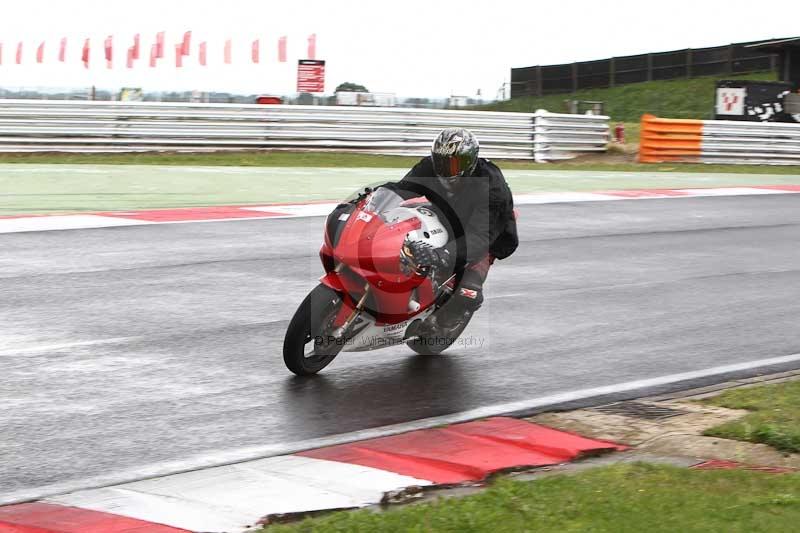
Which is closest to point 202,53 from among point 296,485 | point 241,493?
point 296,485

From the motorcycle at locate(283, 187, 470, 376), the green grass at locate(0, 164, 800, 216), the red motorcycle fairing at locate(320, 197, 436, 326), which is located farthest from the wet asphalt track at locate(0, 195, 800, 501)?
the green grass at locate(0, 164, 800, 216)

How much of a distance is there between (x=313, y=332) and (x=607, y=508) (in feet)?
9.63

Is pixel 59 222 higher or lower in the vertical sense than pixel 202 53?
lower

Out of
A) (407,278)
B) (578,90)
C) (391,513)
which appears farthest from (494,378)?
(578,90)

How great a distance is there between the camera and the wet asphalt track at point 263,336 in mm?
6477

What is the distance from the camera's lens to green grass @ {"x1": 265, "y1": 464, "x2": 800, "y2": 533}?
186 inches

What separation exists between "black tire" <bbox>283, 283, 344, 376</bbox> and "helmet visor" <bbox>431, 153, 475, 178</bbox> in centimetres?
107

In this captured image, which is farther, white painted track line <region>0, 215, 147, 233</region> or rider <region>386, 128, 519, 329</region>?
white painted track line <region>0, 215, 147, 233</region>

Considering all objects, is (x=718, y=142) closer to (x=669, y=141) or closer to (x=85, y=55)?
(x=669, y=141)

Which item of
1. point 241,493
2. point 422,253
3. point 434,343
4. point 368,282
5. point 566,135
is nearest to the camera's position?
point 241,493

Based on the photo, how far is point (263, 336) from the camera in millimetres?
8852

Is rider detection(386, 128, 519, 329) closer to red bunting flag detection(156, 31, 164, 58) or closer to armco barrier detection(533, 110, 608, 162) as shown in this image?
armco barrier detection(533, 110, 608, 162)

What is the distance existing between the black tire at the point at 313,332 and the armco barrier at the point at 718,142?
23385 millimetres

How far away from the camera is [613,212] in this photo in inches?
728
